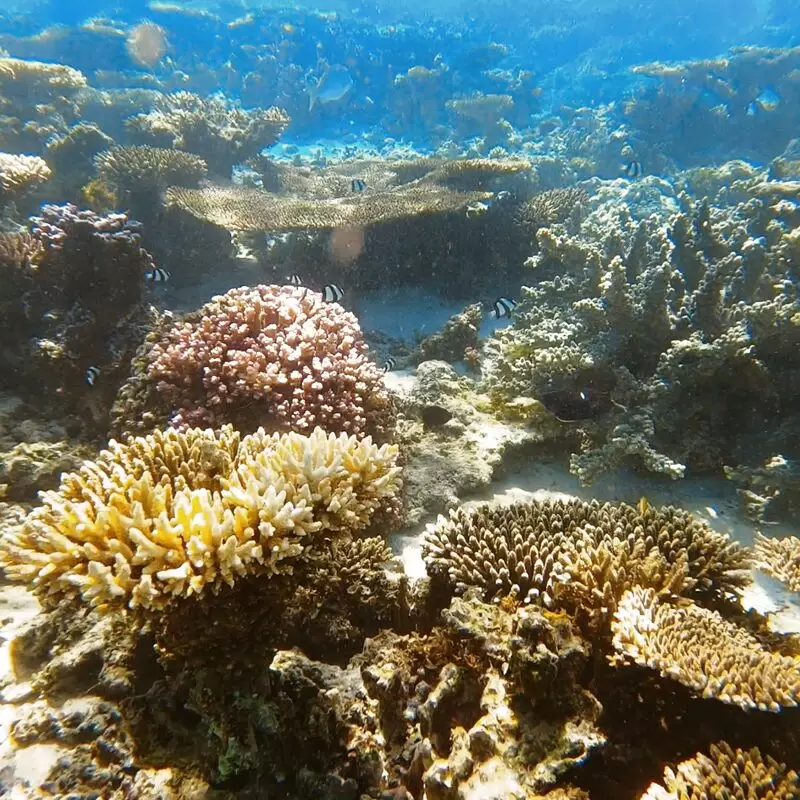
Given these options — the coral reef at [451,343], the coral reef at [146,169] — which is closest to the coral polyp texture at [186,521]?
the coral reef at [451,343]

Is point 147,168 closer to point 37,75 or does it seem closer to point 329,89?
point 37,75

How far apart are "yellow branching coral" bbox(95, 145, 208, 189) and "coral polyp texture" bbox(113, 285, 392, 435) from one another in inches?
242

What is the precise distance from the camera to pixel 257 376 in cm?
430

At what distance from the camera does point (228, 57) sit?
27469 millimetres

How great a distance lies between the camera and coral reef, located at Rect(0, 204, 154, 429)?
5.30 metres

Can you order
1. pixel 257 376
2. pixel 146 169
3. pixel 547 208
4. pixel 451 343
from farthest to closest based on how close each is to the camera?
pixel 146 169 < pixel 547 208 < pixel 451 343 < pixel 257 376

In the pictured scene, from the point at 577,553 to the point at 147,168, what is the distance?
34.0ft

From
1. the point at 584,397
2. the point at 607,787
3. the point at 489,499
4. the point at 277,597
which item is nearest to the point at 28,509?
the point at 277,597

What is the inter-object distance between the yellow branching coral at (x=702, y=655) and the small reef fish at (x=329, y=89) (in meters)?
26.3

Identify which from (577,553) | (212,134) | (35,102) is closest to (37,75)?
(35,102)

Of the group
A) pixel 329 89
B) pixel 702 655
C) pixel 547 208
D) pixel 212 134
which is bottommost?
pixel 702 655

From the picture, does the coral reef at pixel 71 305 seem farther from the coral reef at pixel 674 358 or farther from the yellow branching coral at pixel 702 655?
the yellow branching coral at pixel 702 655

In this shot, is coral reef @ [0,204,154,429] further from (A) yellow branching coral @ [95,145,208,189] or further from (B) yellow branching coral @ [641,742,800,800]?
(B) yellow branching coral @ [641,742,800,800]

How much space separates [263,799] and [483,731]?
106cm
